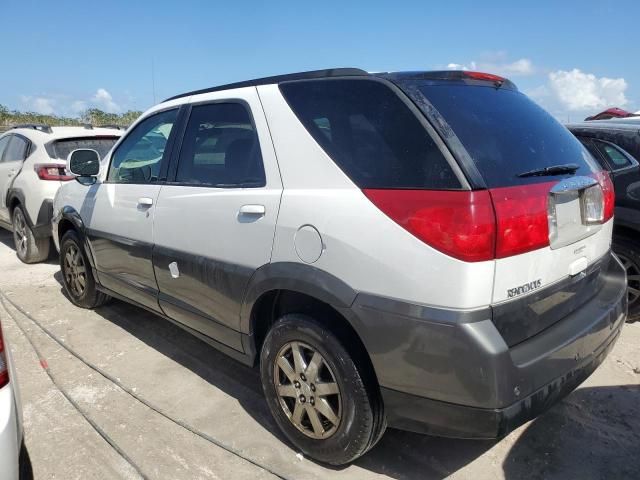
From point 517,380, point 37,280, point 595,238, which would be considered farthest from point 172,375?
point 37,280

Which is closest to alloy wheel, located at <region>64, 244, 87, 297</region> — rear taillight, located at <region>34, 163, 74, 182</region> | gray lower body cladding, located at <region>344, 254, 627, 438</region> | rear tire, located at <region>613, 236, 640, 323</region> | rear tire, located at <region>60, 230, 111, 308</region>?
rear tire, located at <region>60, 230, 111, 308</region>

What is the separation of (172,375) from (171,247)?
39.0 inches

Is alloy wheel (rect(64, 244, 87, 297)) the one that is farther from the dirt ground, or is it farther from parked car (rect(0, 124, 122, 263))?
parked car (rect(0, 124, 122, 263))

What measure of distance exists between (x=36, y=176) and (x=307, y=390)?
5114 mm

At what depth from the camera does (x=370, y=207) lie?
2.08 metres

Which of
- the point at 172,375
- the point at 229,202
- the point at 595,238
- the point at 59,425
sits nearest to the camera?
the point at 595,238

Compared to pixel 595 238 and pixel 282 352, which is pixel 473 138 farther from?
pixel 282 352

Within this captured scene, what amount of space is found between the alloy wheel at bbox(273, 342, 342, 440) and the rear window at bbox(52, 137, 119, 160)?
4.72 m

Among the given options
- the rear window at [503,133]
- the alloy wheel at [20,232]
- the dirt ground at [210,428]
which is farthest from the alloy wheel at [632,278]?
the alloy wheel at [20,232]

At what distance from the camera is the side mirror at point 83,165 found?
13.5 feet

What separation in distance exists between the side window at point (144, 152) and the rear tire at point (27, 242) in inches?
113

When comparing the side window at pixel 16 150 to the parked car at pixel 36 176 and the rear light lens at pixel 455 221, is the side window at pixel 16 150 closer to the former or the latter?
the parked car at pixel 36 176

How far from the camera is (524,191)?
1.99m

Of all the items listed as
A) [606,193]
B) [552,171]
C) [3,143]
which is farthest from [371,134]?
[3,143]
